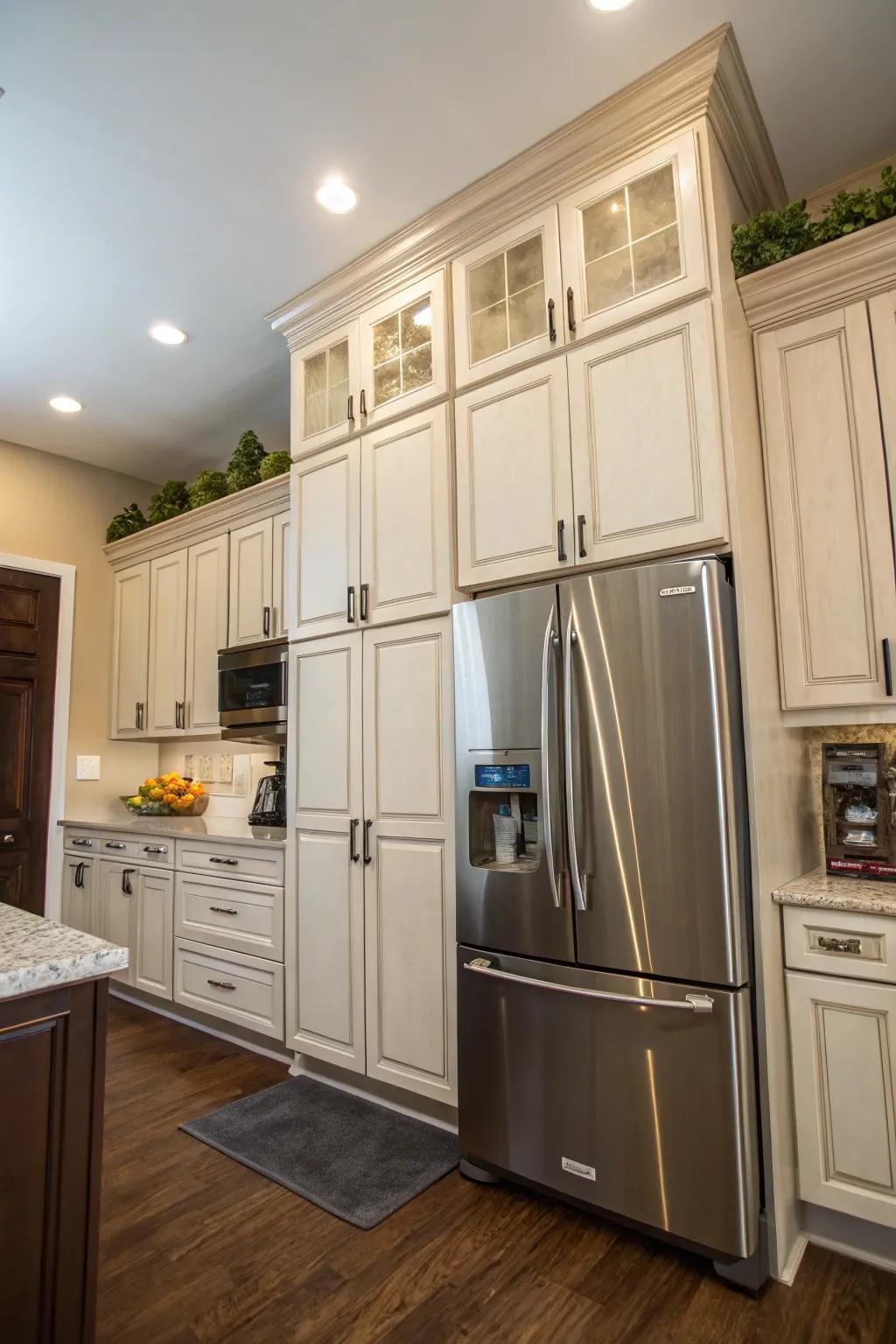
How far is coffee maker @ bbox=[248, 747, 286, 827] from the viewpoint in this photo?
11.4 ft

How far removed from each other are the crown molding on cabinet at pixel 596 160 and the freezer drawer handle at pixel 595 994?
2277mm

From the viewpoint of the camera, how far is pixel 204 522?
398cm

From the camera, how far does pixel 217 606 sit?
3893mm

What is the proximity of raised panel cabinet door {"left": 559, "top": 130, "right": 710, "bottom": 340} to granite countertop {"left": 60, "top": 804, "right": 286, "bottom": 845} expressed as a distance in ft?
7.19

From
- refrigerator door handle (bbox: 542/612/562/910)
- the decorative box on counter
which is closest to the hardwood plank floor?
refrigerator door handle (bbox: 542/612/562/910)

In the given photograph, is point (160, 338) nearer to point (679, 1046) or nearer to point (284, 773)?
point (284, 773)

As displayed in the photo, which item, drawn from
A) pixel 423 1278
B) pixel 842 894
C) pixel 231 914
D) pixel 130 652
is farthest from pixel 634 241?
pixel 130 652

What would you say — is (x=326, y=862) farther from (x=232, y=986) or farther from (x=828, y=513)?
(x=828, y=513)

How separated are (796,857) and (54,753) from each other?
12.9 ft

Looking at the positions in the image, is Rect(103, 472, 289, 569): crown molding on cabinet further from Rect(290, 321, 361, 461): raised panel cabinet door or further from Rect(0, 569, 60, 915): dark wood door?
Rect(0, 569, 60, 915): dark wood door

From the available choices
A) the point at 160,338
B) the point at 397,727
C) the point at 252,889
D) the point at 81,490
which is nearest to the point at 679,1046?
the point at 397,727

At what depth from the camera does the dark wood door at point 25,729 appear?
410cm

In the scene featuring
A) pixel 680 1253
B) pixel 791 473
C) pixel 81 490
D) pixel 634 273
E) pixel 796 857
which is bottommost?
pixel 680 1253

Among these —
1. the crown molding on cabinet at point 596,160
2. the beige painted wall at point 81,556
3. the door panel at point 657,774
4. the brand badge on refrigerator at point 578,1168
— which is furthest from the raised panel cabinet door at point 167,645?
the brand badge on refrigerator at point 578,1168
